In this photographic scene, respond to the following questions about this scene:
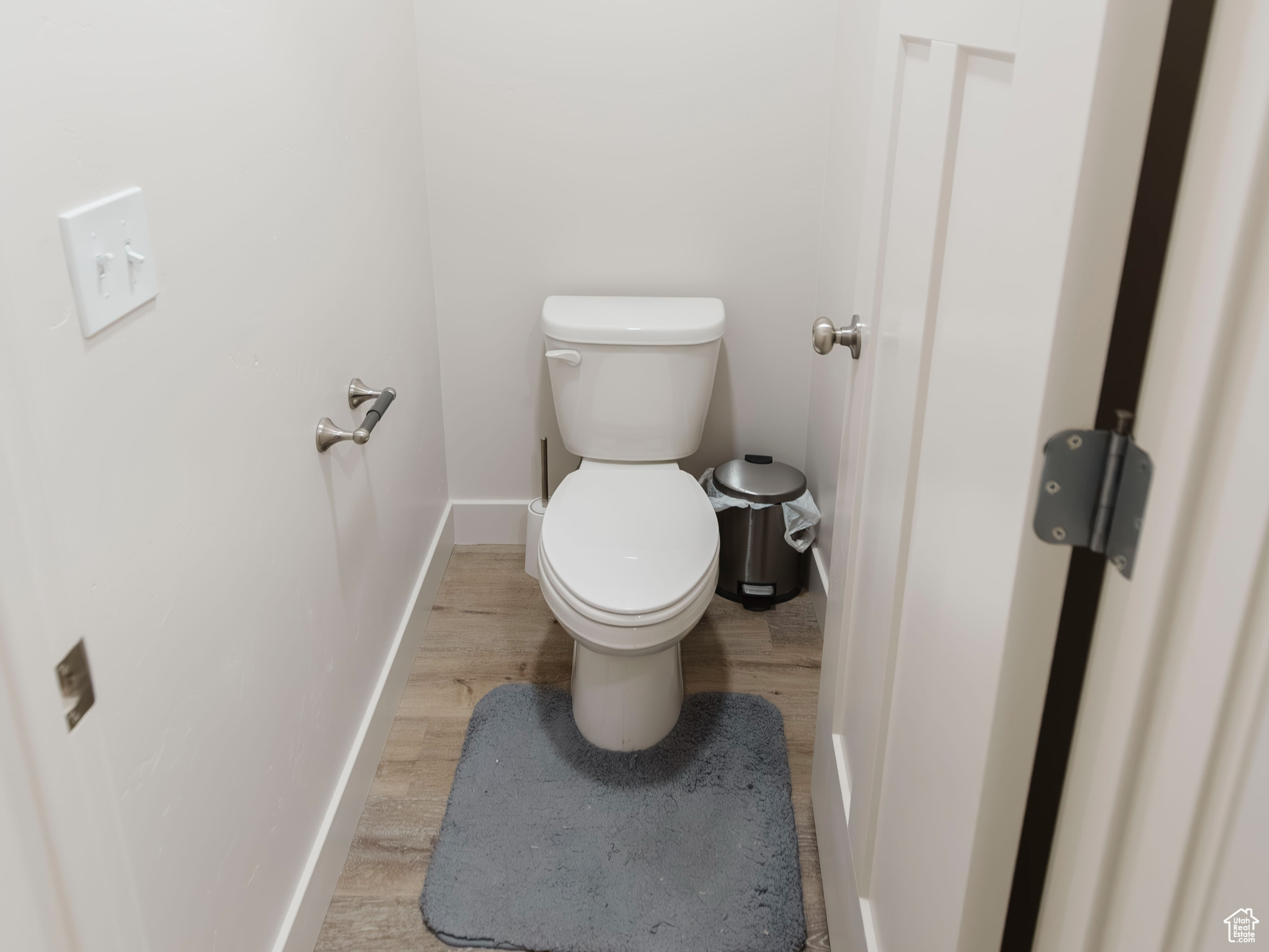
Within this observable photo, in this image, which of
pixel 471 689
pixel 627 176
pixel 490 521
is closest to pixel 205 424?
pixel 471 689

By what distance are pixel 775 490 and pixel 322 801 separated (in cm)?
118

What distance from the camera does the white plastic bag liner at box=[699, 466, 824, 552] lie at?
7.55 feet

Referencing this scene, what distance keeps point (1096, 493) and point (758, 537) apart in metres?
1.71

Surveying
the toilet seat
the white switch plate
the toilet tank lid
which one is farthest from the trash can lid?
the white switch plate

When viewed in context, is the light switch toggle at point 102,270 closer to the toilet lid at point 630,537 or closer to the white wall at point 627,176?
the toilet lid at point 630,537

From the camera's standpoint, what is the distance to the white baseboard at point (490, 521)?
2.62 meters

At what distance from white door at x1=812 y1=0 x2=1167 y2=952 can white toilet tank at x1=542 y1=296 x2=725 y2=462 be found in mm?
837

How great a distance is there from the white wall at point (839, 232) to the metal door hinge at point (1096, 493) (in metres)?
1.12

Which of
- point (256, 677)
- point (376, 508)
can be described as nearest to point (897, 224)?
point (256, 677)

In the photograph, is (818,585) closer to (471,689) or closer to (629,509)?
(629,509)

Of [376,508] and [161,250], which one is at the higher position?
[161,250]

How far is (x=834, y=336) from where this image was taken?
4.40 ft

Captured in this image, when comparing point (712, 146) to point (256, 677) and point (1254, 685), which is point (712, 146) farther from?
point (1254, 685)

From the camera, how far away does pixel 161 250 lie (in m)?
1.02
